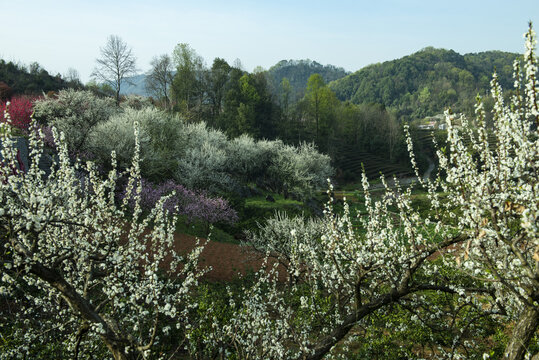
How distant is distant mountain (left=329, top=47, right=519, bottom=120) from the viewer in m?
144

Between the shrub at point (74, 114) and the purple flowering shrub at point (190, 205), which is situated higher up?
the shrub at point (74, 114)

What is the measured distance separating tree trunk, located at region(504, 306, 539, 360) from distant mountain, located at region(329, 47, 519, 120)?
138869mm

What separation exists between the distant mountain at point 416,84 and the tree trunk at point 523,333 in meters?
139

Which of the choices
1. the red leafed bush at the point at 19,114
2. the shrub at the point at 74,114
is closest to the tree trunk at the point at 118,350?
the shrub at the point at 74,114

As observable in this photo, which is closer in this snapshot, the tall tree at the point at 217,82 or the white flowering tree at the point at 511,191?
the white flowering tree at the point at 511,191

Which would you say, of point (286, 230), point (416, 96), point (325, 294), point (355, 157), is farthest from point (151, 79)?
point (416, 96)

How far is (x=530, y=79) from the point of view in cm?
353

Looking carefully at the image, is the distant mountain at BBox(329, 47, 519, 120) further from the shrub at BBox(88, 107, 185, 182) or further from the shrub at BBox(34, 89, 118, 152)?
the shrub at BBox(34, 89, 118, 152)

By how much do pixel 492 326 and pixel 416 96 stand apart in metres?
167

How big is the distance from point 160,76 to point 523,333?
55.3m

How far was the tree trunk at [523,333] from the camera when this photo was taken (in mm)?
4082

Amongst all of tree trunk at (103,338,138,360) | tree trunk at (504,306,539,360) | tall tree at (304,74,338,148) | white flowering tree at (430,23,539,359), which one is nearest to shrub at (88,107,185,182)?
tree trunk at (103,338,138,360)

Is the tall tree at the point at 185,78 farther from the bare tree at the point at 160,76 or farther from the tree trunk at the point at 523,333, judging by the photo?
the tree trunk at the point at 523,333

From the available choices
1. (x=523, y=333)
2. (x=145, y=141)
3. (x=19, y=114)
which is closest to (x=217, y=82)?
(x=19, y=114)
